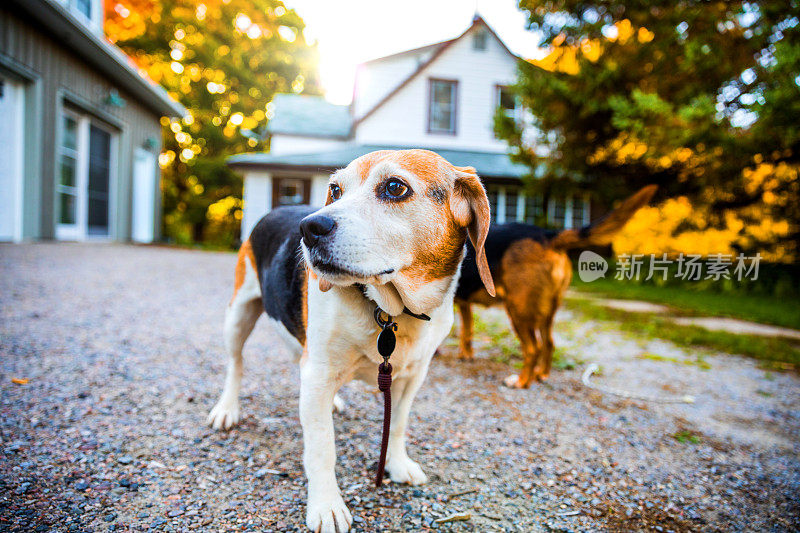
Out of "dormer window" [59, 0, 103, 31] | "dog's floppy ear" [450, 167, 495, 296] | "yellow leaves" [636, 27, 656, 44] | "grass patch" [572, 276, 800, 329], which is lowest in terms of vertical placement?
"grass patch" [572, 276, 800, 329]

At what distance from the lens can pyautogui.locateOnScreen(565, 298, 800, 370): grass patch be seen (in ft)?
16.7

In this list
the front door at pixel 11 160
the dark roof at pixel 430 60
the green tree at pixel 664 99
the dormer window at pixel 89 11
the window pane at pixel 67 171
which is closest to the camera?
the green tree at pixel 664 99

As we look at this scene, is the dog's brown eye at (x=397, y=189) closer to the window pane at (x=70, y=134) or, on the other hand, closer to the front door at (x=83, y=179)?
the front door at (x=83, y=179)

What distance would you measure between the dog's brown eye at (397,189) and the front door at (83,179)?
10772mm

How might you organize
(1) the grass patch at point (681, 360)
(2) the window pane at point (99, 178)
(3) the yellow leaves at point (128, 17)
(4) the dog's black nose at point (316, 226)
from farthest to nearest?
(3) the yellow leaves at point (128, 17) < (2) the window pane at point (99, 178) < (1) the grass patch at point (681, 360) < (4) the dog's black nose at point (316, 226)

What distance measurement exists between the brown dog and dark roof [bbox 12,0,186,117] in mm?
9421

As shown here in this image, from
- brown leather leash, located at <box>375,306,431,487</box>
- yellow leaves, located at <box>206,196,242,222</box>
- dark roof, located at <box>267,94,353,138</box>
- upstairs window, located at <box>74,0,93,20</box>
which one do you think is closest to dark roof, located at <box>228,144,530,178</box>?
dark roof, located at <box>267,94,353,138</box>

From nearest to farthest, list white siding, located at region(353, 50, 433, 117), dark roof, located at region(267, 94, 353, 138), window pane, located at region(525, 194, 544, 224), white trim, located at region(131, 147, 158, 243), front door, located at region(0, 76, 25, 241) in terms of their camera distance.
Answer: front door, located at region(0, 76, 25, 241), white trim, located at region(131, 147, 158, 243), window pane, located at region(525, 194, 544, 224), white siding, located at region(353, 50, 433, 117), dark roof, located at region(267, 94, 353, 138)

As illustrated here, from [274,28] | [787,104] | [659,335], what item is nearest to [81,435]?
[659,335]

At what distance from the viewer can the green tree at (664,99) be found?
6848mm

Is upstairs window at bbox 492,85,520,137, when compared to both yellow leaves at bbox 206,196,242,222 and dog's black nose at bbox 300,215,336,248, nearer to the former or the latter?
yellow leaves at bbox 206,196,242,222

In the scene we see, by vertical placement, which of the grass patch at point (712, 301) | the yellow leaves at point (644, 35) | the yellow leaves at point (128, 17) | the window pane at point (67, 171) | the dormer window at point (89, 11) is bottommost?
the grass patch at point (712, 301)

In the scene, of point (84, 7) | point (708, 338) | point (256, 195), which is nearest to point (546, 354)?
point (708, 338)

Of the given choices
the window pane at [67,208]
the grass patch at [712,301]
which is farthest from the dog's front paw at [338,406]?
the window pane at [67,208]
